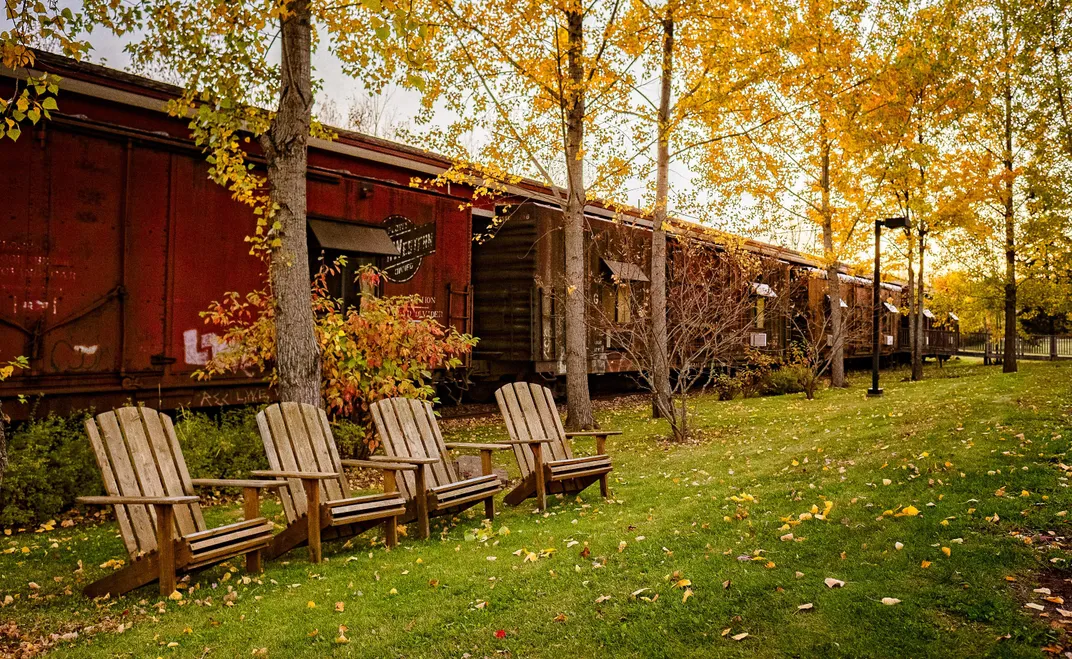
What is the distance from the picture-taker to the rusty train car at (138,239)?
251 inches

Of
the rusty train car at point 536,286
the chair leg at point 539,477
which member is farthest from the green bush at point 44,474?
the rusty train car at point 536,286

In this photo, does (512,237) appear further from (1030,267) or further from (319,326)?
(1030,267)

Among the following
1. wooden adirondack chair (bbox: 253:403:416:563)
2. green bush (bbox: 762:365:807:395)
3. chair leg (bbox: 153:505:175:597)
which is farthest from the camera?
green bush (bbox: 762:365:807:395)

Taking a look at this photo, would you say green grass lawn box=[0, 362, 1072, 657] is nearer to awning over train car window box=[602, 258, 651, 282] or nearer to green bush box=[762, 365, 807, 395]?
awning over train car window box=[602, 258, 651, 282]

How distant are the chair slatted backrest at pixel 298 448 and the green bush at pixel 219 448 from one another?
158 centimetres

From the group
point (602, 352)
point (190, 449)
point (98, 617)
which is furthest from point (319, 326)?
point (602, 352)

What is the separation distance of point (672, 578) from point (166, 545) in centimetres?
261

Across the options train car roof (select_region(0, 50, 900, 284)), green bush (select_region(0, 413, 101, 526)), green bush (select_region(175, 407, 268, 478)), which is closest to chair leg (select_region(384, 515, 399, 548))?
green bush (select_region(175, 407, 268, 478))

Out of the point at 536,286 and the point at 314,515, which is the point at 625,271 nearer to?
the point at 536,286

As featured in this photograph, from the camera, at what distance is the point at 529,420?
20.3ft

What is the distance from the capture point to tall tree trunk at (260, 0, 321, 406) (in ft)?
21.3

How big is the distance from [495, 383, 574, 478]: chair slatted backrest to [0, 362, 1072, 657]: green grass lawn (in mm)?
409

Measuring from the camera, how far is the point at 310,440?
490 cm

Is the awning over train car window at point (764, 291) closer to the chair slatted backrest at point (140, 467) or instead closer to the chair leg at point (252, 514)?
the chair leg at point (252, 514)
